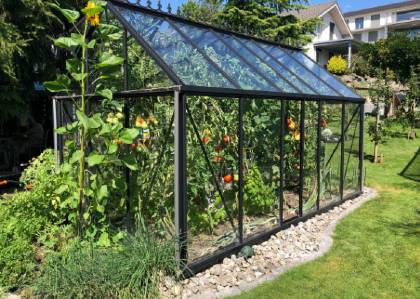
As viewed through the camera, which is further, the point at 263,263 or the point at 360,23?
the point at 360,23

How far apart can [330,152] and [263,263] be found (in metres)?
2.89

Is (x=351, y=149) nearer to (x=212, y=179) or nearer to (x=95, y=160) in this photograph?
(x=212, y=179)

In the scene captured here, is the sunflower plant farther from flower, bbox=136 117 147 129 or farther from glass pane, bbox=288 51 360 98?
glass pane, bbox=288 51 360 98

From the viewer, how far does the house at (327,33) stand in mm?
28031

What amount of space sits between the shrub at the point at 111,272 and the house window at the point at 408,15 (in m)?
47.4

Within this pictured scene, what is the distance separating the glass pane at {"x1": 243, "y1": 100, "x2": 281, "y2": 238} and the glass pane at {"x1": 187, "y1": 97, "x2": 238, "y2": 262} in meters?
0.30

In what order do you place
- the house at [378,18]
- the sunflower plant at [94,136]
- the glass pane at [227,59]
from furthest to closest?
the house at [378,18] < the glass pane at [227,59] < the sunflower plant at [94,136]

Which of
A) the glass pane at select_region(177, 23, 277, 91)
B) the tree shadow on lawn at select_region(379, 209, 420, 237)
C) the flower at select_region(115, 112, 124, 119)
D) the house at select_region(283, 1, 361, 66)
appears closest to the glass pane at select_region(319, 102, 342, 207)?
the tree shadow on lawn at select_region(379, 209, 420, 237)

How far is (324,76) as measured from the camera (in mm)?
7109

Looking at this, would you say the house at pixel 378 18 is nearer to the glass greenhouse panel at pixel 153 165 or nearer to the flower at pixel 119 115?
the glass greenhouse panel at pixel 153 165

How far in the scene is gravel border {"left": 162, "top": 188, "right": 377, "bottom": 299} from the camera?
360cm

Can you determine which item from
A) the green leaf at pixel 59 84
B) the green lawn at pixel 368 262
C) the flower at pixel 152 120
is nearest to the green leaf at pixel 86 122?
the green leaf at pixel 59 84

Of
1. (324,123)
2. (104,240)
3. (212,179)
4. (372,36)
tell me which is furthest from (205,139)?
(372,36)

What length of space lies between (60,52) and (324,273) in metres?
8.03
